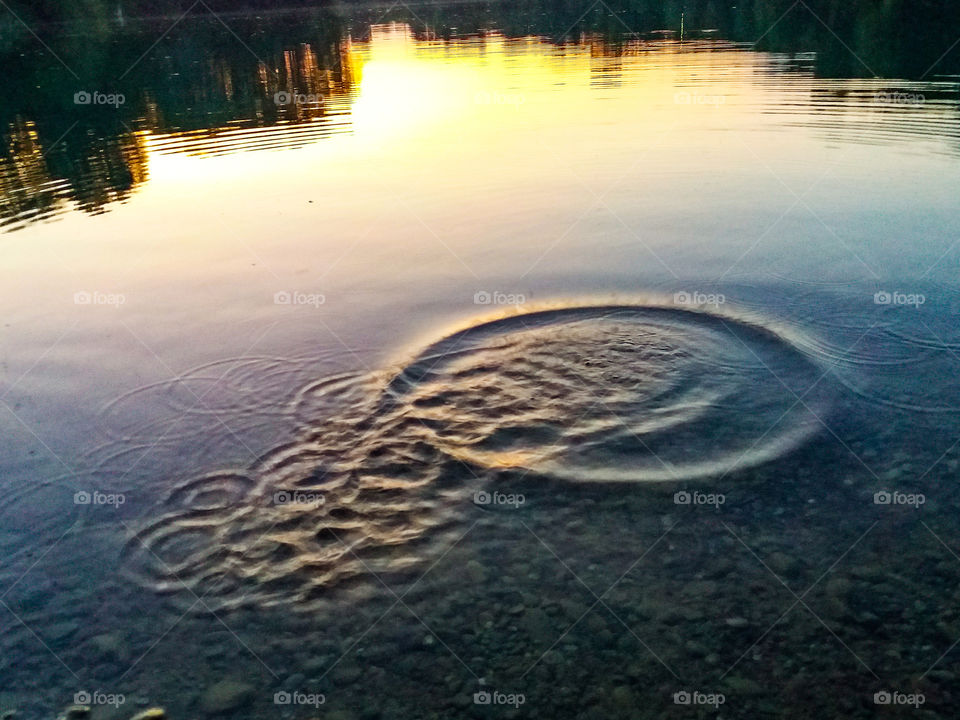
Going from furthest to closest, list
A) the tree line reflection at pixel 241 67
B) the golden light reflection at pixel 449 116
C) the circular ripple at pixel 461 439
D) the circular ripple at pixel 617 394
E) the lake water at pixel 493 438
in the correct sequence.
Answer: the tree line reflection at pixel 241 67 < the golden light reflection at pixel 449 116 < the circular ripple at pixel 617 394 < the circular ripple at pixel 461 439 < the lake water at pixel 493 438

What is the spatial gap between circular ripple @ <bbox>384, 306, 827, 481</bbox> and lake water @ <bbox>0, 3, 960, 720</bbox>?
0.12 feet

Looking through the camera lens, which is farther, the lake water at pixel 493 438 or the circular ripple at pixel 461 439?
the circular ripple at pixel 461 439

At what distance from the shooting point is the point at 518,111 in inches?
955

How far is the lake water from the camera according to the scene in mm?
5426

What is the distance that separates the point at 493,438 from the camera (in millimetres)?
7730

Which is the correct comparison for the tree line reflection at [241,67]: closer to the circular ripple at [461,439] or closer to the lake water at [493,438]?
the lake water at [493,438]

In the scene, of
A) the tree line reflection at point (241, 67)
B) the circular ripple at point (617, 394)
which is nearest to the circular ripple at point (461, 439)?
the circular ripple at point (617, 394)

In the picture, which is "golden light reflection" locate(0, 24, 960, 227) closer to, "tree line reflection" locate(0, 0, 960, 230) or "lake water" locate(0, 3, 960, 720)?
"tree line reflection" locate(0, 0, 960, 230)

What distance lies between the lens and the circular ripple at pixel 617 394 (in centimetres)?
742

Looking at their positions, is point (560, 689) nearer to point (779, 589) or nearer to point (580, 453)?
point (779, 589)

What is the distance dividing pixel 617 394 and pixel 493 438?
1489 mm

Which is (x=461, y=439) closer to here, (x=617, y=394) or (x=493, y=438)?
(x=493, y=438)

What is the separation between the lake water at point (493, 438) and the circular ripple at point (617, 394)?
0.12 ft

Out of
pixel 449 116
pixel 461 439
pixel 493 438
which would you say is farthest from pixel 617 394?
pixel 449 116
